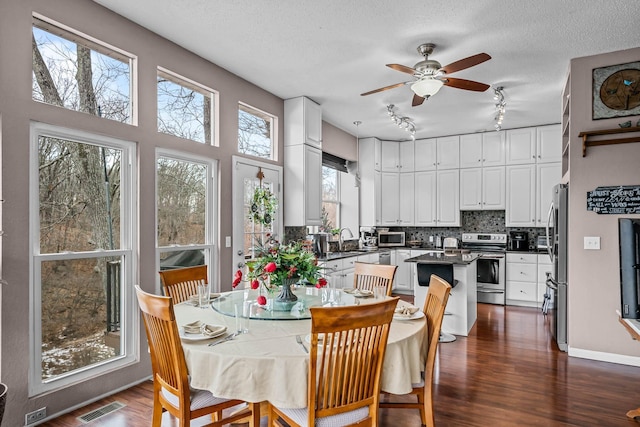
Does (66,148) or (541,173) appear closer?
(66,148)

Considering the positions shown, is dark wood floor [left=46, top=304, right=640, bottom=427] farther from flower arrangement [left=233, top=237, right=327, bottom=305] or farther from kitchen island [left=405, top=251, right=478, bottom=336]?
flower arrangement [left=233, top=237, right=327, bottom=305]

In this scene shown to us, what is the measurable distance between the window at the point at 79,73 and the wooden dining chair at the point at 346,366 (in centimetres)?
241

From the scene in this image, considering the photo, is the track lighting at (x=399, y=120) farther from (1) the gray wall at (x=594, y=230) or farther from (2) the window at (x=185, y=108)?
(2) the window at (x=185, y=108)

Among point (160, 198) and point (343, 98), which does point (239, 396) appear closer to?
point (160, 198)

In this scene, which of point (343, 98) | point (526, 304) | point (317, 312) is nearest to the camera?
point (317, 312)

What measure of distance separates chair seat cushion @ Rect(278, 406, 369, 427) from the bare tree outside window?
2.64 meters

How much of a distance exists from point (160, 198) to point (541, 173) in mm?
5526

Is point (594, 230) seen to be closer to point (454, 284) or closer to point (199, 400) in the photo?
point (454, 284)

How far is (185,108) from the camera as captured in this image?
3617mm

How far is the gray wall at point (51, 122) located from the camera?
2.28m

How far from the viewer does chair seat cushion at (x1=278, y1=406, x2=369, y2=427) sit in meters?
1.65

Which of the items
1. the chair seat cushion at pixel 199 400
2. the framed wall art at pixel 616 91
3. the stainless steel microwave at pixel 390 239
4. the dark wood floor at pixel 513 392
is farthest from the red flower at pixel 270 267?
the stainless steel microwave at pixel 390 239

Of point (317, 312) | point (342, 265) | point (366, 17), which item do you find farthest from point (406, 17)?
point (342, 265)

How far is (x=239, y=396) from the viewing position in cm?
163
